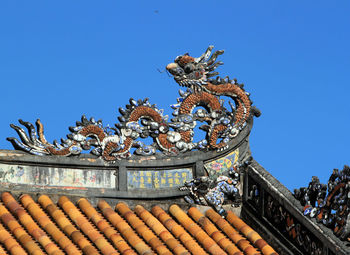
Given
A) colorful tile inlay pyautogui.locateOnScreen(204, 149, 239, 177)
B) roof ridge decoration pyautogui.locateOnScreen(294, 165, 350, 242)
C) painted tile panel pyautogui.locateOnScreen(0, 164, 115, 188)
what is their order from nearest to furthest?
roof ridge decoration pyautogui.locateOnScreen(294, 165, 350, 242) → painted tile panel pyautogui.locateOnScreen(0, 164, 115, 188) → colorful tile inlay pyautogui.locateOnScreen(204, 149, 239, 177)

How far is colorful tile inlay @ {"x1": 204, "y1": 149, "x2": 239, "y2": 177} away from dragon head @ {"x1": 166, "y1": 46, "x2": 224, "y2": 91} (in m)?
1.49

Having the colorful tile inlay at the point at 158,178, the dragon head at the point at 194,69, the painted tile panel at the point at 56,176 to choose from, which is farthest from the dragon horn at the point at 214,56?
the painted tile panel at the point at 56,176

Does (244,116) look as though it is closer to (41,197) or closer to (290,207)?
(290,207)

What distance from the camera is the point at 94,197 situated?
21578 millimetres

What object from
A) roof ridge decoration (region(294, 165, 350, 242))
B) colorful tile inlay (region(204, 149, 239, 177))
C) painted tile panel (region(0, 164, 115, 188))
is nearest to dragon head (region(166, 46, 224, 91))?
colorful tile inlay (region(204, 149, 239, 177))

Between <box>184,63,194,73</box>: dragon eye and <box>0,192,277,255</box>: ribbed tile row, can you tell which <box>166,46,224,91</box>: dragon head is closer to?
<box>184,63,194,73</box>: dragon eye

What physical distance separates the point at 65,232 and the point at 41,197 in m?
1.23

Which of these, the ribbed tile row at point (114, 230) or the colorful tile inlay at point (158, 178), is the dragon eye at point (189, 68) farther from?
the ribbed tile row at point (114, 230)

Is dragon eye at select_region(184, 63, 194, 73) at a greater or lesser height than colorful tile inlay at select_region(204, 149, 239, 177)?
greater

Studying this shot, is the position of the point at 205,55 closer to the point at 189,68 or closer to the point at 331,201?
the point at 189,68

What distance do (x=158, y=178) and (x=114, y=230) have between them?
1795 millimetres

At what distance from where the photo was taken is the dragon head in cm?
2258

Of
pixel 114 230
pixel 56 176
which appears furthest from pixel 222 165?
pixel 56 176

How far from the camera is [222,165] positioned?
22344mm
